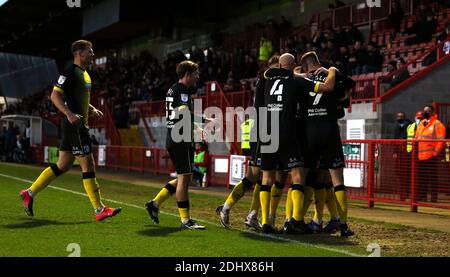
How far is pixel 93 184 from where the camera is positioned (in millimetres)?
8633

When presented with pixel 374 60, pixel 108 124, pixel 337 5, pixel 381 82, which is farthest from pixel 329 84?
pixel 108 124

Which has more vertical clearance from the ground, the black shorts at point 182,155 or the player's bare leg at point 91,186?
the black shorts at point 182,155

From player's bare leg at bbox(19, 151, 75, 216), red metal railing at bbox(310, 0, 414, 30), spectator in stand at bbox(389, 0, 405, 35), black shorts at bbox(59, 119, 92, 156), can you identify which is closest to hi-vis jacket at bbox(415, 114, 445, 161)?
black shorts at bbox(59, 119, 92, 156)

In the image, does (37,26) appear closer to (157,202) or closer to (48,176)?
(48,176)

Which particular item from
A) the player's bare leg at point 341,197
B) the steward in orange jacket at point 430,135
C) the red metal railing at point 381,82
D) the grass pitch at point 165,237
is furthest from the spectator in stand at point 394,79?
the player's bare leg at point 341,197

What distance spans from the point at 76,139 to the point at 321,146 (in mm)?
3256

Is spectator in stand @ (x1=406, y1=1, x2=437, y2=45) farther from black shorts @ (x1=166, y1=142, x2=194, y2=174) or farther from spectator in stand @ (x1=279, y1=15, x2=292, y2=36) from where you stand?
black shorts @ (x1=166, y1=142, x2=194, y2=174)

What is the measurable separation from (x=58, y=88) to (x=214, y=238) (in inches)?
114

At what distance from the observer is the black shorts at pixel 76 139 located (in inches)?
335

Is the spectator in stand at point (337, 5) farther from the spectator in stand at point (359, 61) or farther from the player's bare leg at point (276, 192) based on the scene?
the player's bare leg at point (276, 192)

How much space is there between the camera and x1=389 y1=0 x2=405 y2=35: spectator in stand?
21344 mm

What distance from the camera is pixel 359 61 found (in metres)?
19.2

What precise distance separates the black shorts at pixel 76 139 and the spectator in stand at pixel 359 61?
12.0 metres
